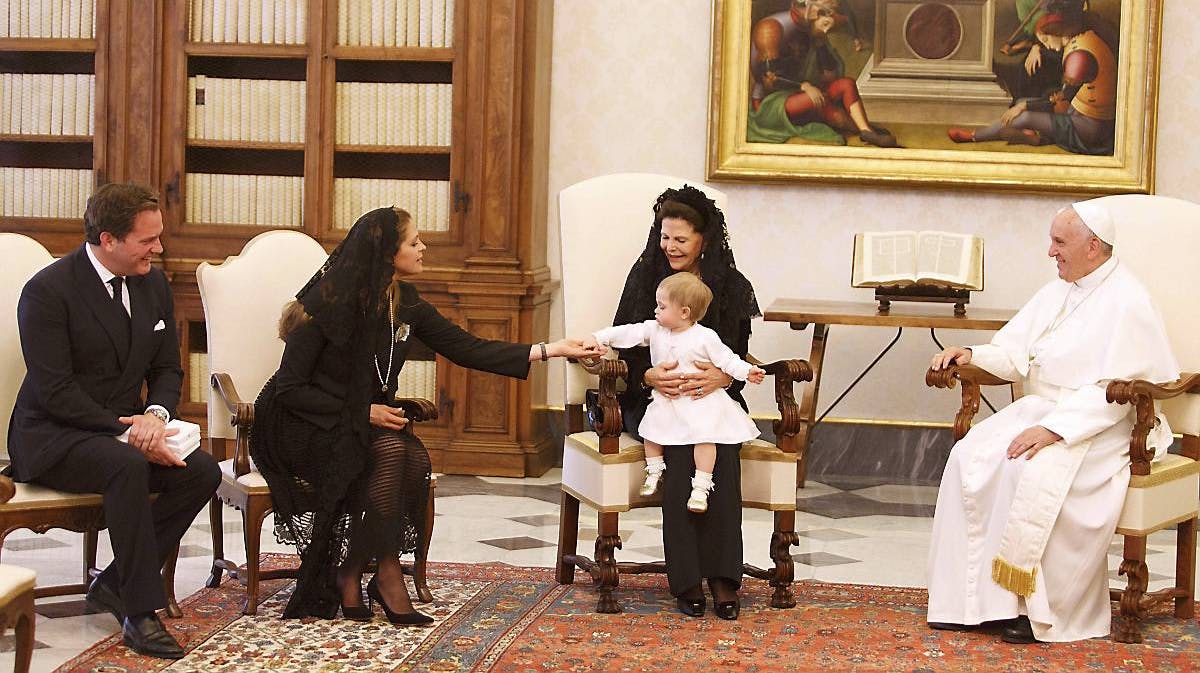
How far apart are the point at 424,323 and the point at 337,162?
8.48 feet

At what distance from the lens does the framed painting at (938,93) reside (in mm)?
6652

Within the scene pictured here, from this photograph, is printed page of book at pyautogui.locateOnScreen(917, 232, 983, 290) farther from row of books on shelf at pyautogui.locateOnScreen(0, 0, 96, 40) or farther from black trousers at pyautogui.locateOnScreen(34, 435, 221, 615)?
row of books on shelf at pyautogui.locateOnScreen(0, 0, 96, 40)

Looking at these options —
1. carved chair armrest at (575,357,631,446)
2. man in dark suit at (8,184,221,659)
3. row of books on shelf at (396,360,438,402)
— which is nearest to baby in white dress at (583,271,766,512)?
carved chair armrest at (575,357,631,446)

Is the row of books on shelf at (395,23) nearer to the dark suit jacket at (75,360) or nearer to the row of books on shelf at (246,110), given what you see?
the row of books on shelf at (246,110)

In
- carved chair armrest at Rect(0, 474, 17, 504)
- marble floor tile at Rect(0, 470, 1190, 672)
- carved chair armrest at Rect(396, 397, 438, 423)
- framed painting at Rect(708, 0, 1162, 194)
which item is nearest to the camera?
carved chair armrest at Rect(0, 474, 17, 504)

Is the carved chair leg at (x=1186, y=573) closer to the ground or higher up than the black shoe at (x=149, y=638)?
higher up

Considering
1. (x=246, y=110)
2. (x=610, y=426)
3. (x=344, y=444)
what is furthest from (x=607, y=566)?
(x=246, y=110)

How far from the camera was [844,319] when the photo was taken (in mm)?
6168

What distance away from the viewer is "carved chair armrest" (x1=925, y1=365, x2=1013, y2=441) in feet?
14.9

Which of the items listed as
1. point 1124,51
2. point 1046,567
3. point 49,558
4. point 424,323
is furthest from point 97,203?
point 1124,51

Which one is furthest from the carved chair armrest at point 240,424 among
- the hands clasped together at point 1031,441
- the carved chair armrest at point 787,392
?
the hands clasped together at point 1031,441

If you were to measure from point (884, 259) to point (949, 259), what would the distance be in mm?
266

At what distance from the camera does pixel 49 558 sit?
503 cm

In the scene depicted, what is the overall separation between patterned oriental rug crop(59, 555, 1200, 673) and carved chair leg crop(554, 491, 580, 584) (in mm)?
131
